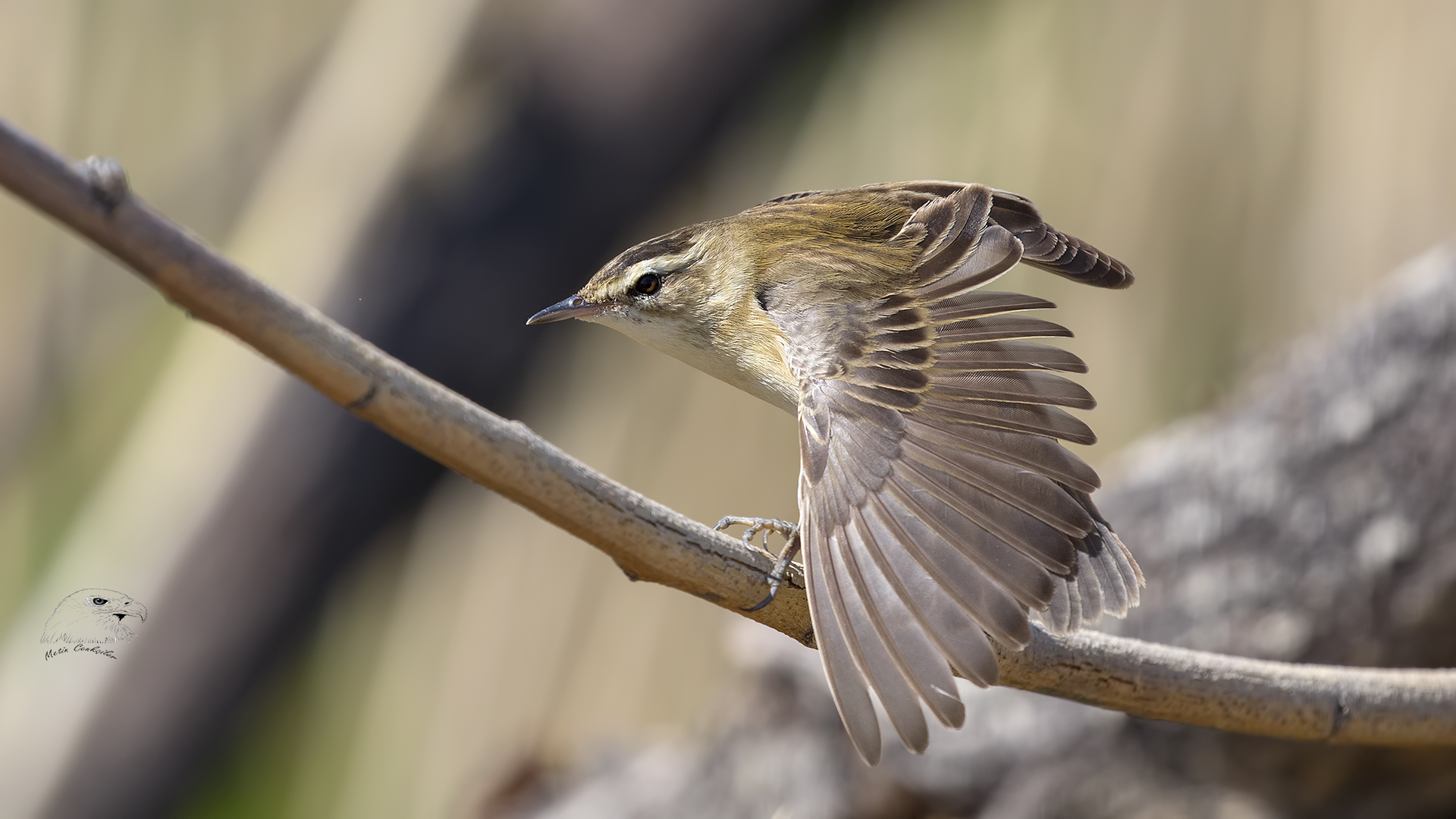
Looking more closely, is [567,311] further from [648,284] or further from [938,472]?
[938,472]

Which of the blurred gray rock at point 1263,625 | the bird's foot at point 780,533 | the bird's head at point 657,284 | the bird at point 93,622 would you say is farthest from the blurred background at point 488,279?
the bird's foot at point 780,533

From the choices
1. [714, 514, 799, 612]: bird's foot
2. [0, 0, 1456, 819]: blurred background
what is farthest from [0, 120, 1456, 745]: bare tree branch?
[0, 0, 1456, 819]: blurred background

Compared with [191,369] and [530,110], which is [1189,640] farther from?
[191,369]

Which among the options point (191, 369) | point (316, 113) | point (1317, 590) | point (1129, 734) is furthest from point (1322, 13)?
point (191, 369)

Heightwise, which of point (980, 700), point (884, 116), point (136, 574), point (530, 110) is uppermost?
point (884, 116)

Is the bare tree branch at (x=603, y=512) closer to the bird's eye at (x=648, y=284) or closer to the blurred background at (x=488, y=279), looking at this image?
the bird's eye at (x=648, y=284)

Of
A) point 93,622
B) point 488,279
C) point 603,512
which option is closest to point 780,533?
point 603,512
